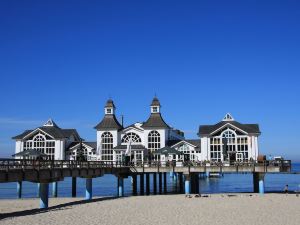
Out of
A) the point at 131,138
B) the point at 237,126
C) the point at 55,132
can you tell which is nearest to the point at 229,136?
the point at 237,126

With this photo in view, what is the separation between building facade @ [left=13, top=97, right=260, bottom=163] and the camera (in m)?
48.9

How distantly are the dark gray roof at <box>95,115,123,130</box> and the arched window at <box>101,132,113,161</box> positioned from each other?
35.6 inches

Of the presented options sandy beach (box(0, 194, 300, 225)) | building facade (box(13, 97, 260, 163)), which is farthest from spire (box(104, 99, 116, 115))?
sandy beach (box(0, 194, 300, 225))

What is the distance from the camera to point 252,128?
162ft

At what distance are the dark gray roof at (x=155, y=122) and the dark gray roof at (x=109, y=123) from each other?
12.0 ft

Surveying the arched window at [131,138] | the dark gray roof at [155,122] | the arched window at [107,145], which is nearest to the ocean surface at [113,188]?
the arched window at [107,145]

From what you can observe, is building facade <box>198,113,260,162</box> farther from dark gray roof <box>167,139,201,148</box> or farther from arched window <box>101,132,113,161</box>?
arched window <box>101,132,113,161</box>

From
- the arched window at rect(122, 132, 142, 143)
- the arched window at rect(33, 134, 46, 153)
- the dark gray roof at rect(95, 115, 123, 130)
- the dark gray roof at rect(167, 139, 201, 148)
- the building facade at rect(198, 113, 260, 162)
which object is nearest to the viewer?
the building facade at rect(198, 113, 260, 162)

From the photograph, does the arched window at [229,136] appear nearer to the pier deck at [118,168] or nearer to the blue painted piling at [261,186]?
the pier deck at [118,168]

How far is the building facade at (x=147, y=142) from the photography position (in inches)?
Result: 1923

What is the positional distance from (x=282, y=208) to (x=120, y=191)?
59.7 feet

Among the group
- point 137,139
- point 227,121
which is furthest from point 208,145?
point 137,139

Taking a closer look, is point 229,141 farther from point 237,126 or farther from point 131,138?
point 131,138

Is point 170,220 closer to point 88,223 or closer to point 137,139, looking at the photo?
point 88,223
